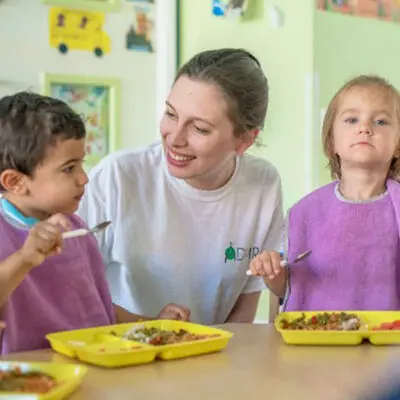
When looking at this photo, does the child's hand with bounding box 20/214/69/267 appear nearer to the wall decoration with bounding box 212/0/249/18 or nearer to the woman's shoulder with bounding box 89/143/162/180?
the woman's shoulder with bounding box 89/143/162/180

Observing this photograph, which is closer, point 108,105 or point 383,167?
point 383,167

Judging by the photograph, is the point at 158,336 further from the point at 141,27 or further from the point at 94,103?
the point at 141,27

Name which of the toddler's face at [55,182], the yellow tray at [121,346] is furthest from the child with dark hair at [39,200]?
the yellow tray at [121,346]

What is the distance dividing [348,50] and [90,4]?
2.94 ft

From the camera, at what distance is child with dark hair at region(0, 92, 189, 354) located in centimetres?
114

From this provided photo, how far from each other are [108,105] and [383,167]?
4.54 feet

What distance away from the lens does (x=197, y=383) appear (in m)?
0.87

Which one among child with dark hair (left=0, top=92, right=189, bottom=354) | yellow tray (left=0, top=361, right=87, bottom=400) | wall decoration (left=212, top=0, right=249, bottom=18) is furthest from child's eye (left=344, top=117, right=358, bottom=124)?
wall decoration (left=212, top=0, right=249, bottom=18)

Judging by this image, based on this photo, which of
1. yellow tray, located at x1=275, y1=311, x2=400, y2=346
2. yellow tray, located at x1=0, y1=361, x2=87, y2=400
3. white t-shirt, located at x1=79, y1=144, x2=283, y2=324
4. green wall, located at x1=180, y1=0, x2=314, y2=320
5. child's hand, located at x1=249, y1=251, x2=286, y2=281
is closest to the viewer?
yellow tray, located at x1=0, y1=361, x2=87, y2=400

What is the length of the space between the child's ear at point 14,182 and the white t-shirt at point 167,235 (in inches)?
13.5

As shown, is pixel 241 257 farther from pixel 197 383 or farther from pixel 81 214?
pixel 197 383

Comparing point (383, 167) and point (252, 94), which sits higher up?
point (252, 94)

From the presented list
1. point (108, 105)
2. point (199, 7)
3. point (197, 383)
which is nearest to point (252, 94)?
point (197, 383)

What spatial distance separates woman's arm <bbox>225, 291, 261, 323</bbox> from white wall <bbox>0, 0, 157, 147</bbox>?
39.6 inches
